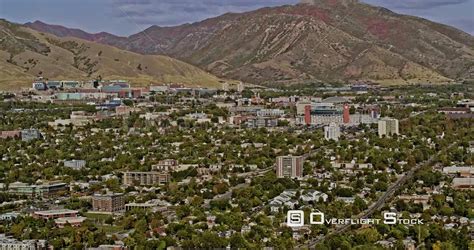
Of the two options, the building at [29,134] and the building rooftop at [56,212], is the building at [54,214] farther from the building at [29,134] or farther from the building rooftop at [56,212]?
the building at [29,134]

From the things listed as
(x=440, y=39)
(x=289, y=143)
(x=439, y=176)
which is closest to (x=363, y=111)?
(x=289, y=143)

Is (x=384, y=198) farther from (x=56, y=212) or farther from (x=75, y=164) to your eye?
(x=75, y=164)

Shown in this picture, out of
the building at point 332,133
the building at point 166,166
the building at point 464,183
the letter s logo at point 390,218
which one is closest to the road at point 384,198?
the letter s logo at point 390,218

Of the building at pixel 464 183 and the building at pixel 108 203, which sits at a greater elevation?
the building at pixel 464 183

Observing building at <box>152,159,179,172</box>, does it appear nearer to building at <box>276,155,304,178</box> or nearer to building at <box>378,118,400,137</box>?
building at <box>276,155,304,178</box>

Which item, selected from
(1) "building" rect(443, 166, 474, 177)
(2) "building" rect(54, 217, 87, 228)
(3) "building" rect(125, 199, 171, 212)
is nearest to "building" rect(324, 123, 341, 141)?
(1) "building" rect(443, 166, 474, 177)

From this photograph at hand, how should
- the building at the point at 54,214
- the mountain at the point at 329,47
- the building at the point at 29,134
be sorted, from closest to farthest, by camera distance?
1. the building at the point at 54,214
2. the building at the point at 29,134
3. the mountain at the point at 329,47

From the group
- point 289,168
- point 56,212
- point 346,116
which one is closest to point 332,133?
point 346,116
